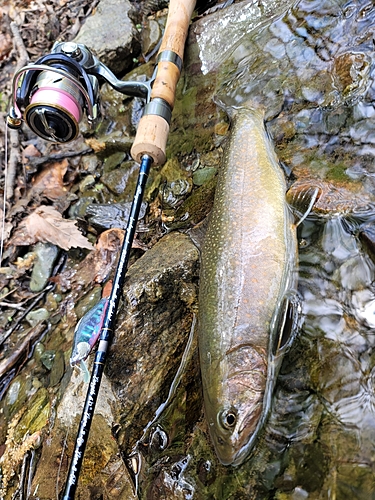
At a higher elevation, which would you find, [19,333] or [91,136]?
[91,136]

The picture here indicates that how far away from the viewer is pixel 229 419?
7.25ft

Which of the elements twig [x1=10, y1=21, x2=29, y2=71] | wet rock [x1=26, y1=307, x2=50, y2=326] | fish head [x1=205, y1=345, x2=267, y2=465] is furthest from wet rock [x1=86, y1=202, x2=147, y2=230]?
twig [x1=10, y1=21, x2=29, y2=71]

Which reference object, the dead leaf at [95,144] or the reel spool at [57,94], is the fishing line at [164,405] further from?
the dead leaf at [95,144]

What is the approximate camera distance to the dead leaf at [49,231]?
408cm

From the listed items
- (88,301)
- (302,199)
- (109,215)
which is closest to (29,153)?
(109,215)

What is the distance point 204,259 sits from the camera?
8.91 feet

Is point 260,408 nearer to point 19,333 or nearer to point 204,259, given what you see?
point 204,259

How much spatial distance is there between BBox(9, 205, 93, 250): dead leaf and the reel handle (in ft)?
4.47

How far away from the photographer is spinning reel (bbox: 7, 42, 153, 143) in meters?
2.77

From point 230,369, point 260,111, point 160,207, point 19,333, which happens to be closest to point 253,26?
point 260,111

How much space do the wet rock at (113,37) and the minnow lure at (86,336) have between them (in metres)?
3.26

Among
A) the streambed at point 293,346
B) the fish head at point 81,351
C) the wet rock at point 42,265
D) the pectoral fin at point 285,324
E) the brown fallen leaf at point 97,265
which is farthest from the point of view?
the wet rock at point 42,265

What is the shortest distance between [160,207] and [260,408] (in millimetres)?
1968

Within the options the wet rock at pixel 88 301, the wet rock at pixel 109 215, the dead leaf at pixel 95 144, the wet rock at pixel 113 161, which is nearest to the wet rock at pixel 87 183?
the wet rock at pixel 113 161
